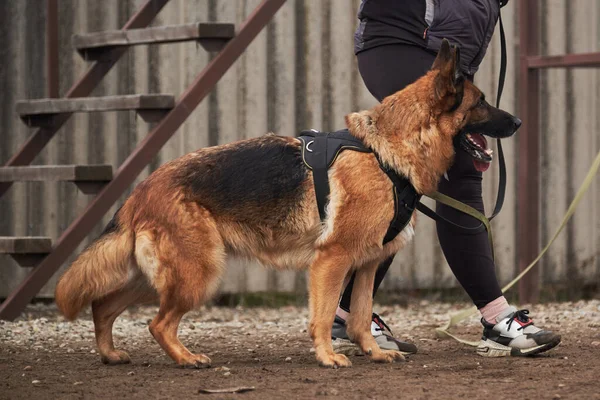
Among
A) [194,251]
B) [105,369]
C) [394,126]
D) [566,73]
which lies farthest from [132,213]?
[566,73]

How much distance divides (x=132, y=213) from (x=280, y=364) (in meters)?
0.99

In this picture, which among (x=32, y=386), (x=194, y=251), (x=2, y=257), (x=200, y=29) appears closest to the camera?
(x=32, y=386)

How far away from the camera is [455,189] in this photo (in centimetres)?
474

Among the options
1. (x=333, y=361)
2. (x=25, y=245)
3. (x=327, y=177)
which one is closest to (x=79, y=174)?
(x=25, y=245)

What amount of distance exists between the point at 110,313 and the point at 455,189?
1761 mm

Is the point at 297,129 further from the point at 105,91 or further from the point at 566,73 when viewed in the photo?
the point at 566,73

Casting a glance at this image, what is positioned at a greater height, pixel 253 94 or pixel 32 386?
pixel 253 94

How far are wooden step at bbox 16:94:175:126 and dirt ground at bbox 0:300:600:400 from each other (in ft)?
4.32

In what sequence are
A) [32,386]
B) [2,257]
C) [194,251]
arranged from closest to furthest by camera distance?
[32,386] → [194,251] → [2,257]

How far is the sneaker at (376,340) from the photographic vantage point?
481cm

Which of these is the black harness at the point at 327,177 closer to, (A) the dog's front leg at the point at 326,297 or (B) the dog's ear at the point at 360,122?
(B) the dog's ear at the point at 360,122

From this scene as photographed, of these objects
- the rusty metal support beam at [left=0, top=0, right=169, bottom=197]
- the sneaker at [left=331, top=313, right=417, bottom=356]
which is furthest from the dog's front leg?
the rusty metal support beam at [left=0, top=0, right=169, bottom=197]

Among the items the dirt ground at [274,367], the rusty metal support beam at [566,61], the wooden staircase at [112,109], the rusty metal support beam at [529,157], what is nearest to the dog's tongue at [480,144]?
the dirt ground at [274,367]

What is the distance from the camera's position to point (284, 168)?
4.51 m
